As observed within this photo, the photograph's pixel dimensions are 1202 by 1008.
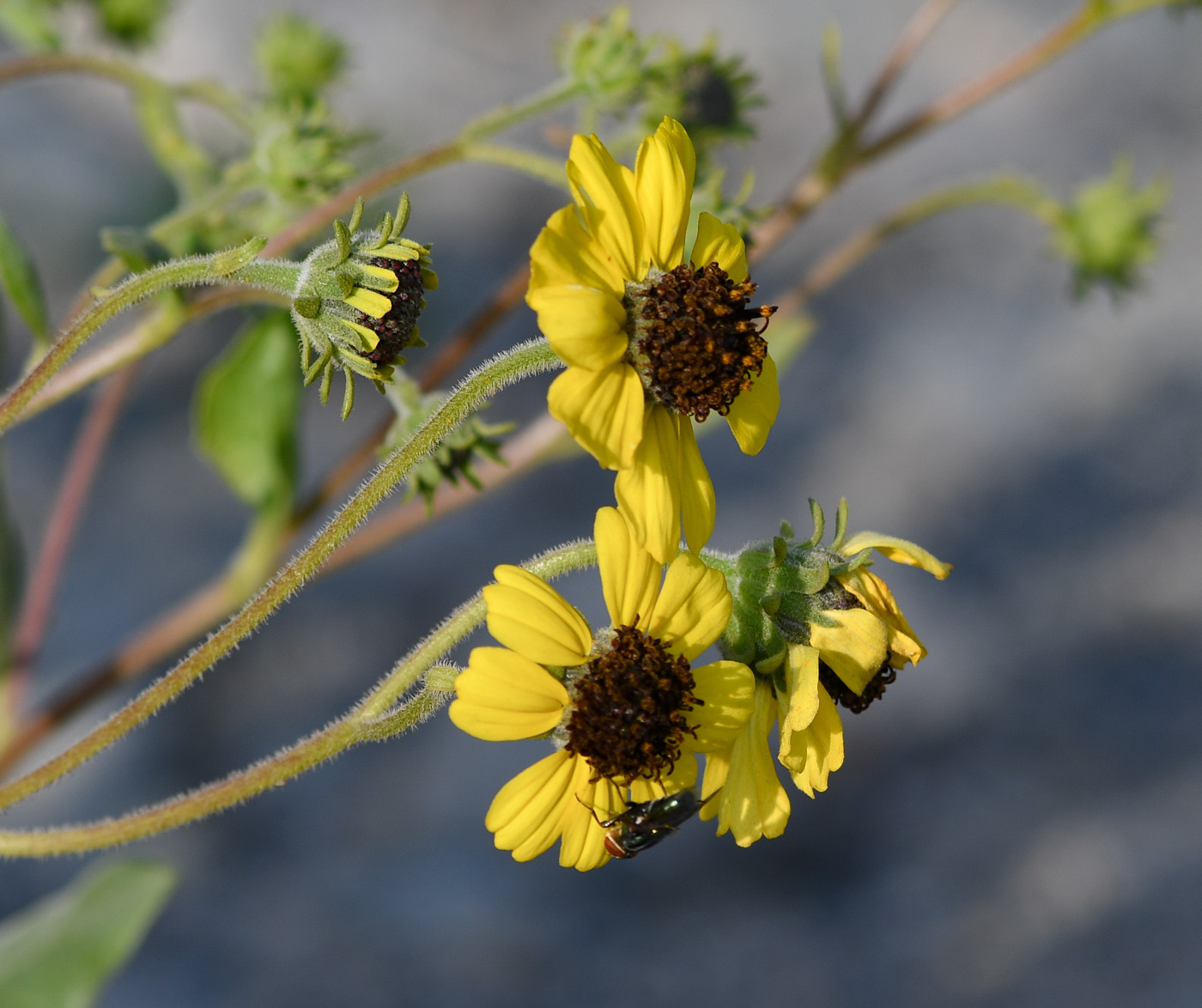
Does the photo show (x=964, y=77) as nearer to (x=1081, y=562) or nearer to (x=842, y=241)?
(x=842, y=241)

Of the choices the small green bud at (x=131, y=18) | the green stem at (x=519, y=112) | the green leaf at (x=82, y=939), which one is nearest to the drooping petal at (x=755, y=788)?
the green stem at (x=519, y=112)

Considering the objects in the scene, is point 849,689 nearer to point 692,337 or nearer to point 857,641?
point 857,641

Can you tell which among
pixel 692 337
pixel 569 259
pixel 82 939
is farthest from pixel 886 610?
pixel 82 939

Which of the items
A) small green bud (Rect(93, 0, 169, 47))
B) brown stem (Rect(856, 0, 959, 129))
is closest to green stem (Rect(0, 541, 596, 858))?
brown stem (Rect(856, 0, 959, 129))

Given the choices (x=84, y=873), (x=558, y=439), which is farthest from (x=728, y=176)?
(x=84, y=873)

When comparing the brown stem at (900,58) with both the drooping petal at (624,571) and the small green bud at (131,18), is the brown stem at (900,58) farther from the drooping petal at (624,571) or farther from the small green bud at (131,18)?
the small green bud at (131,18)

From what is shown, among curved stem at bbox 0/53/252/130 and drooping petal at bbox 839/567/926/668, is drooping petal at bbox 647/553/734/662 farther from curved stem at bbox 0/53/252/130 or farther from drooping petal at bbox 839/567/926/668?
curved stem at bbox 0/53/252/130
